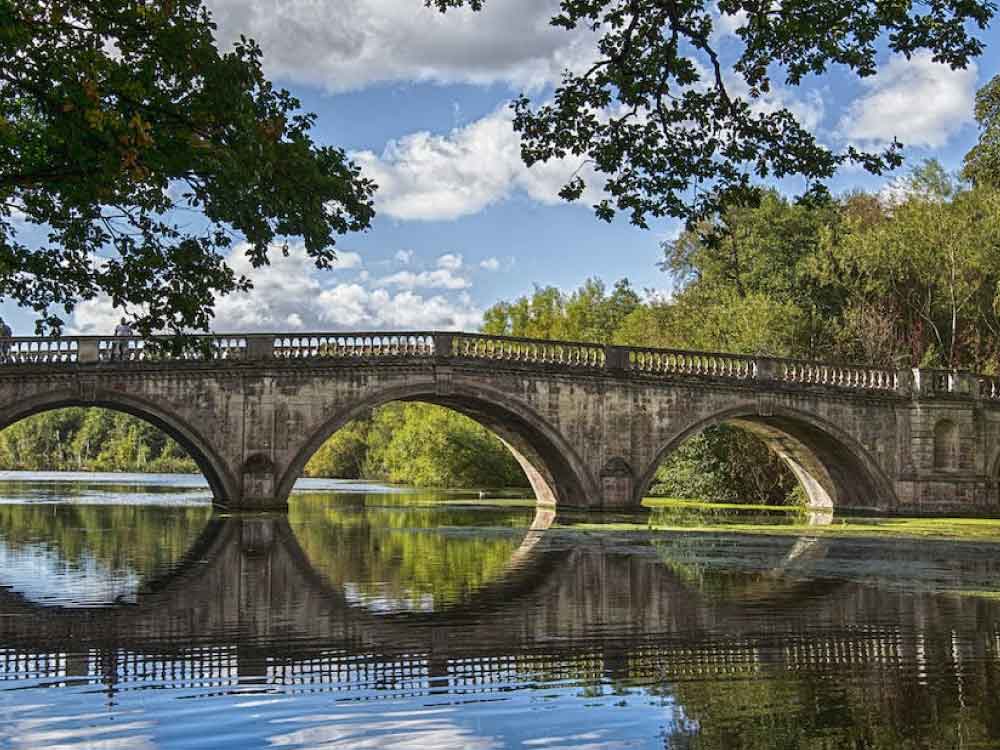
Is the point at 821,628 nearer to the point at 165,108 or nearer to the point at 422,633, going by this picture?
the point at 422,633

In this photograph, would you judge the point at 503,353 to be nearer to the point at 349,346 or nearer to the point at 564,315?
the point at 349,346

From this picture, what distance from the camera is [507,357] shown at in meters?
29.6

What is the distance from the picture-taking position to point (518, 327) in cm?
6038

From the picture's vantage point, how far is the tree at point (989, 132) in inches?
1414

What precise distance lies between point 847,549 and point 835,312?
906 inches

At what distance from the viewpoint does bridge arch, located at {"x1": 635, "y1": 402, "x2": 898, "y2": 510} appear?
31.5 metres

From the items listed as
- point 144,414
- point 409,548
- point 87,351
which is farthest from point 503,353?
point 409,548

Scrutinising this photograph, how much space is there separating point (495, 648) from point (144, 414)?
806 inches

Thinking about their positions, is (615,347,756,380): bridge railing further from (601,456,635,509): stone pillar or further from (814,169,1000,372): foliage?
(814,169,1000,372): foliage

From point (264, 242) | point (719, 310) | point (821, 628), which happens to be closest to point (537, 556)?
point (821, 628)

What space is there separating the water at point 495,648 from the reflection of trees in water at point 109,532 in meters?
0.20

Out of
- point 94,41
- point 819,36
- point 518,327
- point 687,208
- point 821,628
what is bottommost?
point 821,628

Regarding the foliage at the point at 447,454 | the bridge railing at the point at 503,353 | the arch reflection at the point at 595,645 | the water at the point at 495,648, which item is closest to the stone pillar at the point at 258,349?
the bridge railing at the point at 503,353

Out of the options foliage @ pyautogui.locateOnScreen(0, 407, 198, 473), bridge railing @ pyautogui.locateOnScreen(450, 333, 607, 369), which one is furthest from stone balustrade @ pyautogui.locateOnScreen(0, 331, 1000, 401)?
foliage @ pyautogui.locateOnScreen(0, 407, 198, 473)
